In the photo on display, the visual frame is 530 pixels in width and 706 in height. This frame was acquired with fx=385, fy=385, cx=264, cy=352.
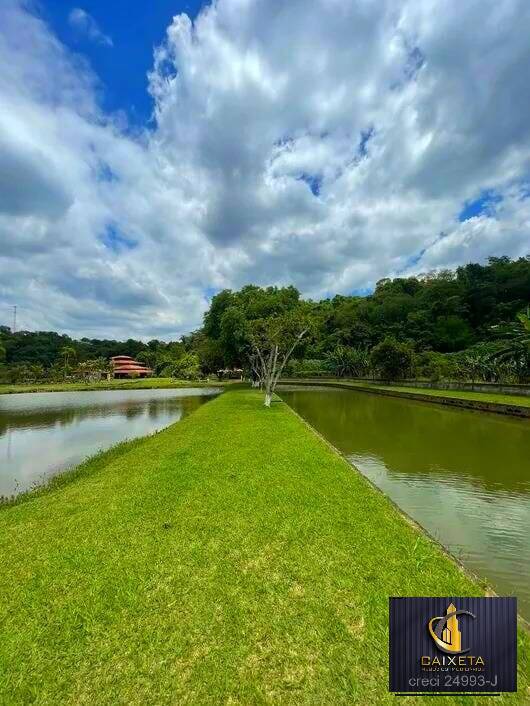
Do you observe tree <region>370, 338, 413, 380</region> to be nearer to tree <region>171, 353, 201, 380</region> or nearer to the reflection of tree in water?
the reflection of tree in water

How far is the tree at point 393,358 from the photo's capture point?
1534 inches

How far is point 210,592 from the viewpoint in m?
3.30

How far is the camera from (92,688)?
2361mm

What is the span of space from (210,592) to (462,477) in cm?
701

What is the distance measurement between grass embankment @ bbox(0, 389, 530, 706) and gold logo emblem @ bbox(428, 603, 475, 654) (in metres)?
0.28

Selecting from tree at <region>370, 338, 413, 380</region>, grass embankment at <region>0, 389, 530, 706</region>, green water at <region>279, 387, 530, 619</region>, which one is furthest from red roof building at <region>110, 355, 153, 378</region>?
grass embankment at <region>0, 389, 530, 706</region>

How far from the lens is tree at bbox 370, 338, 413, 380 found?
39.0 meters

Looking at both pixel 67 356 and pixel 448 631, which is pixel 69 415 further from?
pixel 67 356

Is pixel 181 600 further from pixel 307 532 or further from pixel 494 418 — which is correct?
pixel 494 418

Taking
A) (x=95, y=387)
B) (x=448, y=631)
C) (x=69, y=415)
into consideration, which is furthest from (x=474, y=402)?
(x=95, y=387)

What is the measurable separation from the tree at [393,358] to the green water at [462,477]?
844 inches

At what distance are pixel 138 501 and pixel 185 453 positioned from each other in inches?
131

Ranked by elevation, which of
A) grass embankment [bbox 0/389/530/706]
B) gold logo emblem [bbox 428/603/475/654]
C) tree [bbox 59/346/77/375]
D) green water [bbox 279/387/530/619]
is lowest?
green water [bbox 279/387/530/619]

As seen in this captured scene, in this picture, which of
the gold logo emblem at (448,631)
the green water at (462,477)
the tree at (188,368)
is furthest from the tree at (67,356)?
the gold logo emblem at (448,631)
